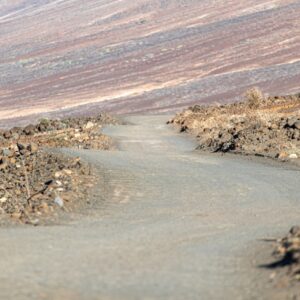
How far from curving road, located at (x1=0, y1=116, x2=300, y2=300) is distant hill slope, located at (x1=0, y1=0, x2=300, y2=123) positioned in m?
40.0

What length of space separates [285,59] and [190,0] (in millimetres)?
52186

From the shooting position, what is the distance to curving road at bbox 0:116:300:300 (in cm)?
701

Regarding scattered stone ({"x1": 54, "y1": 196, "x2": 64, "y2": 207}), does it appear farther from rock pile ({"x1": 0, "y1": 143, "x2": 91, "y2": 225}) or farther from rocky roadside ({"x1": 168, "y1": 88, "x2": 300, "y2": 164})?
rocky roadside ({"x1": 168, "y1": 88, "x2": 300, "y2": 164})

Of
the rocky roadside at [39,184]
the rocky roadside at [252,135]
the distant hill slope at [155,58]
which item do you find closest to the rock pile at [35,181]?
the rocky roadside at [39,184]

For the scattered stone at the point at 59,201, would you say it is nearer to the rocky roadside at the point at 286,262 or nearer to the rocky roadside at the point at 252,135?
the rocky roadside at the point at 286,262

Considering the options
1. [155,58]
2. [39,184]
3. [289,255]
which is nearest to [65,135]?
[39,184]

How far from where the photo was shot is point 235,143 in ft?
75.8

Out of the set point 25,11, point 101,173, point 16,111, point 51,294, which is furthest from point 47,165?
point 25,11

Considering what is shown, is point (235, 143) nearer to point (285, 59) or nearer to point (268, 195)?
point (268, 195)

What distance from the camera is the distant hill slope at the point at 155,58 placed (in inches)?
2500

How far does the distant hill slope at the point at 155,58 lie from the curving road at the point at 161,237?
1576 inches

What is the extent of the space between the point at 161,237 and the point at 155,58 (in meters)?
71.3

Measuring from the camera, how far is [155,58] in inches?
3167

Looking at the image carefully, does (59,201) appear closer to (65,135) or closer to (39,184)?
(39,184)
